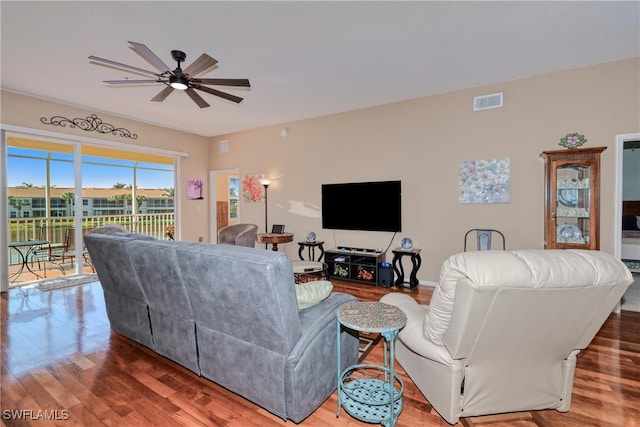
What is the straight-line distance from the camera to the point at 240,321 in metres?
1.67

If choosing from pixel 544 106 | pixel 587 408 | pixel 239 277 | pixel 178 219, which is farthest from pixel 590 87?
pixel 178 219

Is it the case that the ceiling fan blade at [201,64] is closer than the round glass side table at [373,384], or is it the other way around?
the round glass side table at [373,384]

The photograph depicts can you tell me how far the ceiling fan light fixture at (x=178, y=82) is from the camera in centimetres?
273

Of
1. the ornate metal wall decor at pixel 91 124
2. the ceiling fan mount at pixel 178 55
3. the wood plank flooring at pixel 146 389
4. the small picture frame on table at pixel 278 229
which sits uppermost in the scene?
the ceiling fan mount at pixel 178 55

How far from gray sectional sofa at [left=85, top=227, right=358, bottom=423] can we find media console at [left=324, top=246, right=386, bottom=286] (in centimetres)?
237

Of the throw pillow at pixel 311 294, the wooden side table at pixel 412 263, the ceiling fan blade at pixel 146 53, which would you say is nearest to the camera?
the throw pillow at pixel 311 294

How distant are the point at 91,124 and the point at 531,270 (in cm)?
618

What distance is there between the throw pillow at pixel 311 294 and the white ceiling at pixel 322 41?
2161mm

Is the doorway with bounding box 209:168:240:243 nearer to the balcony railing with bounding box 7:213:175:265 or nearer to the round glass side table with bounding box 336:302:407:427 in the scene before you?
the balcony railing with bounding box 7:213:175:265

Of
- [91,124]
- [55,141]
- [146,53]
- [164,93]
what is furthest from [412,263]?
[55,141]

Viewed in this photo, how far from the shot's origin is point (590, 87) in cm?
341

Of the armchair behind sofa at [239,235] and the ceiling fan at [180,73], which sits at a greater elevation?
the ceiling fan at [180,73]

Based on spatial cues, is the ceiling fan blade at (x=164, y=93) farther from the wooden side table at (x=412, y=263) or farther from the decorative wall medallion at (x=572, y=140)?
the decorative wall medallion at (x=572, y=140)

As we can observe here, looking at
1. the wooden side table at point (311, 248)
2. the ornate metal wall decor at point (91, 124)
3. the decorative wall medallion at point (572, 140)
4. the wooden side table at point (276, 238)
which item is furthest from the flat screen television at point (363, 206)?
the ornate metal wall decor at point (91, 124)
